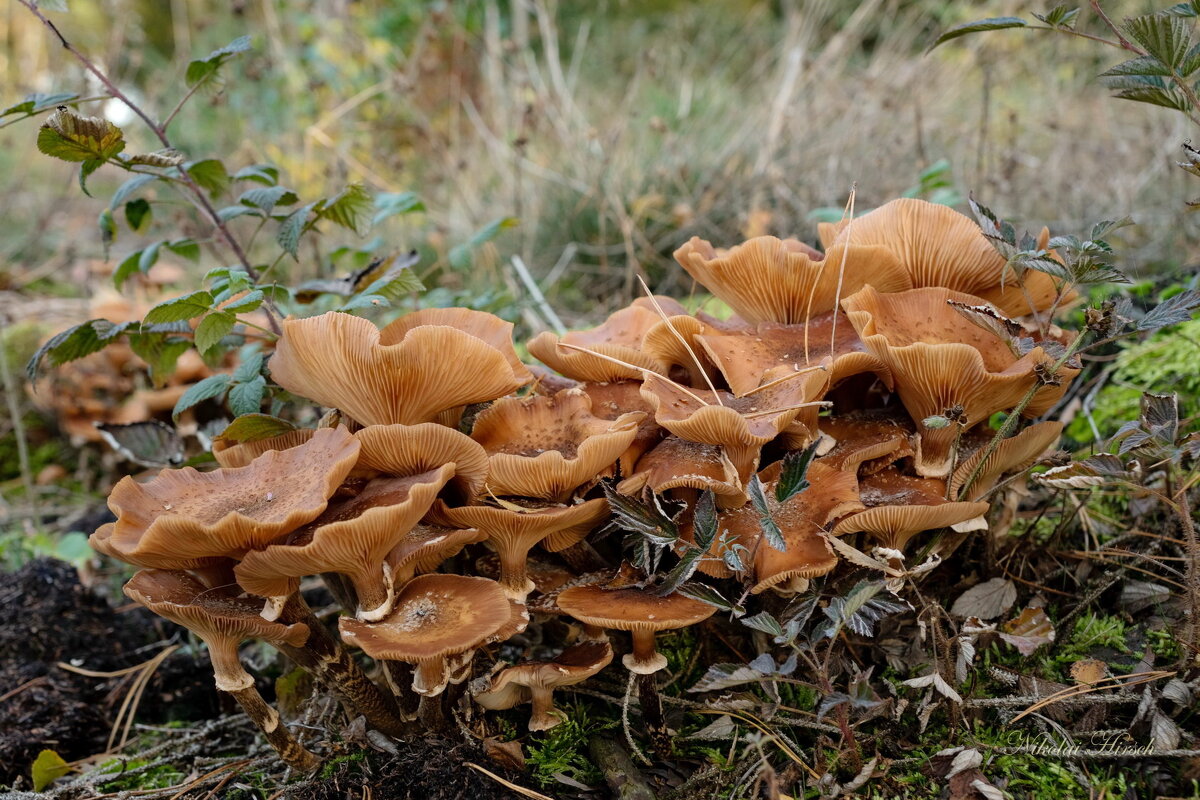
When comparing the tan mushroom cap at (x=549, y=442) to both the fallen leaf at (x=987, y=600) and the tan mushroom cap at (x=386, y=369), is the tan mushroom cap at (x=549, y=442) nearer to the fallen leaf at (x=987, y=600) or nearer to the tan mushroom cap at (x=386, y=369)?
the tan mushroom cap at (x=386, y=369)

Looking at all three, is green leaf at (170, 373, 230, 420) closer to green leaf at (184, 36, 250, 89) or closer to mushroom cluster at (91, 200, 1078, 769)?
mushroom cluster at (91, 200, 1078, 769)

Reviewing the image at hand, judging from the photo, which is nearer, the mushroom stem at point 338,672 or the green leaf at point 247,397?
the mushroom stem at point 338,672

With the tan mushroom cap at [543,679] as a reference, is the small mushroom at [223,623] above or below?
above

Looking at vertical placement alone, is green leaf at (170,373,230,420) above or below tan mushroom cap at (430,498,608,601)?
above

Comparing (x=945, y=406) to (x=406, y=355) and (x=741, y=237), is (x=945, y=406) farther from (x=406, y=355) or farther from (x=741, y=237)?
(x=741, y=237)

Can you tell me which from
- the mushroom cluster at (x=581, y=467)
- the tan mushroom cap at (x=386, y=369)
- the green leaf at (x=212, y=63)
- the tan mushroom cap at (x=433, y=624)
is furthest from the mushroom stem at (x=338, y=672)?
the green leaf at (x=212, y=63)

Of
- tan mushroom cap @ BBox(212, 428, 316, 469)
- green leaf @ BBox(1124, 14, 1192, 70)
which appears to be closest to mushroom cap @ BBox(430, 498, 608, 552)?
tan mushroom cap @ BBox(212, 428, 316, 469)
